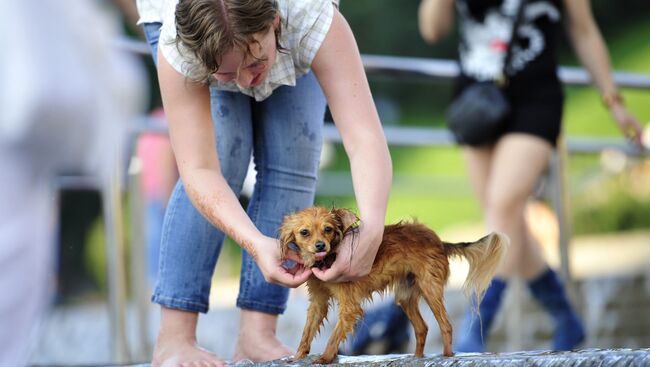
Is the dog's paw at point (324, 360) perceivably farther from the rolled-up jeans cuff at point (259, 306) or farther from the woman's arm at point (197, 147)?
the rolled-up jeans cuff at point (259, 306)

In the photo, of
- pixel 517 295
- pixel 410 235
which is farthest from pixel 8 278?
pixel 517 295

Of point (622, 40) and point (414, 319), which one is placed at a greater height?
point (622, 40)

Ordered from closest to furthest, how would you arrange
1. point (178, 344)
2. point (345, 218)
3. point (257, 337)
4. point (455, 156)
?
1. point (345, 218)
2. point (178, 344)
3. point (257, 337)
4. point (455, 156)

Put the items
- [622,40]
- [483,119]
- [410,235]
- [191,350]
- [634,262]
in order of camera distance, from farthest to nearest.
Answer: [622,40] → [634,262] → [483,119] → [191,350] → [410,235]

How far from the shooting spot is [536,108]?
12.6ft

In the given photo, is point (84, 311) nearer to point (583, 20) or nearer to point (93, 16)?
point (583, 20)

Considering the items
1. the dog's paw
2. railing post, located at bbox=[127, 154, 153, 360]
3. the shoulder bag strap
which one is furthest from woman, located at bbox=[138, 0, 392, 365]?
railing post, located at bbox=[127, 154, 153, 360]

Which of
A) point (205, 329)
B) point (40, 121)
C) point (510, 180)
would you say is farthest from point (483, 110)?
point (40, 121)

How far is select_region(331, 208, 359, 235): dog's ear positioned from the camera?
2317mm

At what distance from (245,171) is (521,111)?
4.55ft

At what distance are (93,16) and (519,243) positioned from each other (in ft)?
8.64

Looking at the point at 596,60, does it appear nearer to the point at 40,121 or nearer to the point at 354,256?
the point at 354,256

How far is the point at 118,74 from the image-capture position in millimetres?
1676

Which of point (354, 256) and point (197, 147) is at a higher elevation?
point (197, 147)
